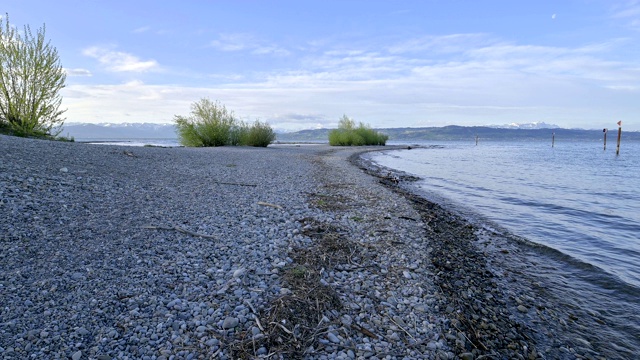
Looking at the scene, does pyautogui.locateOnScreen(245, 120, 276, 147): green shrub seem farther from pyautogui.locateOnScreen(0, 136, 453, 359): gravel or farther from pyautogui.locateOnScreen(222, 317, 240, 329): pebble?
pyautogui.locateOnScreen(222, 317, 240, 329): pebble

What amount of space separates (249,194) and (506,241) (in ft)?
25.3

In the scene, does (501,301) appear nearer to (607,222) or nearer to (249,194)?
(249,194)

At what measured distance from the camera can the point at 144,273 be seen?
4.97 meters

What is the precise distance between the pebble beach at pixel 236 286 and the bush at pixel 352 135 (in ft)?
209

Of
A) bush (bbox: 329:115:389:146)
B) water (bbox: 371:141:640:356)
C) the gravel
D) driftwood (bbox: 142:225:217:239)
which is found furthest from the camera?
bush (bbox: 329:115:389:146)

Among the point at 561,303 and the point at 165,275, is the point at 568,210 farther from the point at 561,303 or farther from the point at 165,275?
the point at 165,275

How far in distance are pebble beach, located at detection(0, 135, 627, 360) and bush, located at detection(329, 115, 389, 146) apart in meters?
63.7

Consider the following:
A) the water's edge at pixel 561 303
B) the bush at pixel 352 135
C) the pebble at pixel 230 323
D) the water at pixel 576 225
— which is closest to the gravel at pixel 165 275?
the pebble at pixel 230 323

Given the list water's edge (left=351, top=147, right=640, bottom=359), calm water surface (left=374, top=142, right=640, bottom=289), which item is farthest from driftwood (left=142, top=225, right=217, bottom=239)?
calm water surface (left=374, top=142, right=640, bottom=289)

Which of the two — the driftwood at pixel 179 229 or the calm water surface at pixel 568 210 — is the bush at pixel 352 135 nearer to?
the calm water surface at pixel 568 210

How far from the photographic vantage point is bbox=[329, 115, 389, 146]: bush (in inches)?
2852

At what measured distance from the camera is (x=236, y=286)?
482cm

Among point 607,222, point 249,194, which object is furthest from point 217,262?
point 607,222

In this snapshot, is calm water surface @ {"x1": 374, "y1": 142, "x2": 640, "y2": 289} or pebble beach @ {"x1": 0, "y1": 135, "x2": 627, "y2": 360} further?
calm water surface @ {"x1": 374, "y1": 142, "x2": 640, "y2": 289}
